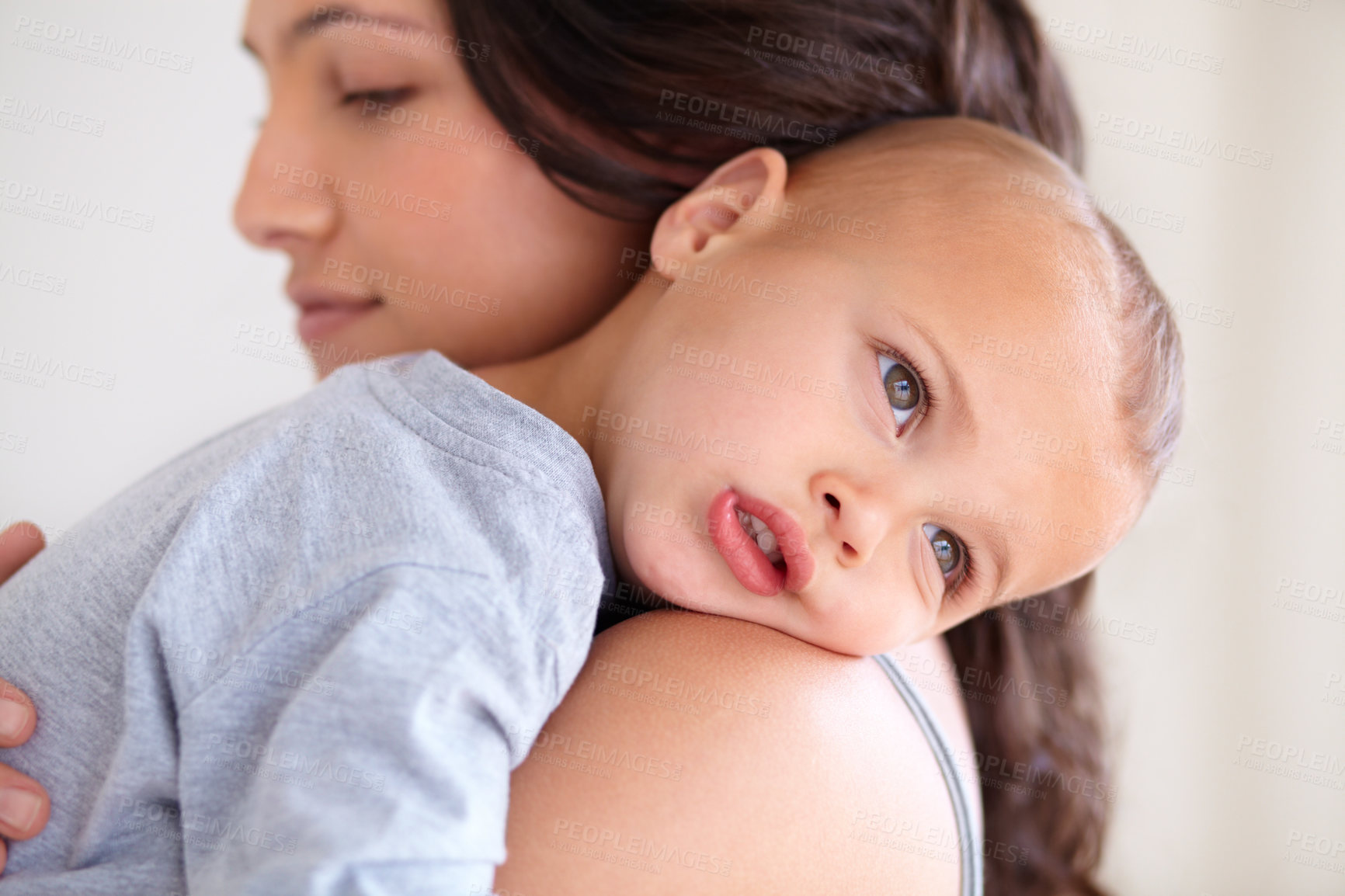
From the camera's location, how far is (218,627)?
700 millimetres

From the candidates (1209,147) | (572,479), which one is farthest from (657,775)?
(1209,147)

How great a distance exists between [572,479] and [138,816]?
17.0 inches

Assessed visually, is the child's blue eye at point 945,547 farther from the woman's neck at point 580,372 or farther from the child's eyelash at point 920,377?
the woman's neck at point 580,372

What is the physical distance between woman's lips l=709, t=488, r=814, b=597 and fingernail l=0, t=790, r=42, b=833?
1.94 ft

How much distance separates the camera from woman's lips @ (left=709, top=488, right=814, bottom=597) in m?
0.83

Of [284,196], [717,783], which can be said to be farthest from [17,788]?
[284,196]

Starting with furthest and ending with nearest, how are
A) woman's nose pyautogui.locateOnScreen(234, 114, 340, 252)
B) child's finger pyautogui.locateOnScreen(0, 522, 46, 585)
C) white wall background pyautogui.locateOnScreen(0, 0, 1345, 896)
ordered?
white wall background pyautogui.locateOnScreen(0, 0, 1345, 896) → woman's nose pyautogui.locateOnScreen(234, 114, 340, 252) → child's finger pyautogui.locateOnScreen(0, 522, 46, 585)

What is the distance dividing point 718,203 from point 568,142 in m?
0.25

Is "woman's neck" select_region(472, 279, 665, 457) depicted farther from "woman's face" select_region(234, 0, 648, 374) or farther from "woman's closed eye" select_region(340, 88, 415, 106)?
"woman's closed eye" select_region(340, 88, 415, 106)

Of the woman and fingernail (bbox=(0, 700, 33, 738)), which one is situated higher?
the woman

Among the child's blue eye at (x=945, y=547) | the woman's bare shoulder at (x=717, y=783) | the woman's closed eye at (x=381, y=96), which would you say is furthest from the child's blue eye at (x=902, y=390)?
the woman's closed eye at (x=381, y=96)

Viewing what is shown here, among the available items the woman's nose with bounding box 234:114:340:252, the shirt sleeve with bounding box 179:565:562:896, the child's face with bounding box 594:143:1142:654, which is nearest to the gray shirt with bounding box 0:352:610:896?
the shirt sleeve with bounding box 179:565:562:896

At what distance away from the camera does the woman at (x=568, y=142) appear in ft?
3.88

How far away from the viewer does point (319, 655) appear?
2.19 feet
